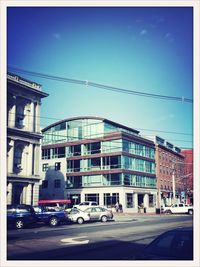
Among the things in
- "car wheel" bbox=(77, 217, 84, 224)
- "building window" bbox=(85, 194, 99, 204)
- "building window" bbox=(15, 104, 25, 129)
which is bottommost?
"building window" bbox=(85, 194, 99, 204)

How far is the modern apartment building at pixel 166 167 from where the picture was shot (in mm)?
46062

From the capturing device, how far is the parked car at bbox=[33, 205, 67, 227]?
24844 mm

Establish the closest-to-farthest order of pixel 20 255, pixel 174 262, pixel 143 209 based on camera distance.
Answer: pixel 174 262 < pixel 20 255 < pixel 143 209

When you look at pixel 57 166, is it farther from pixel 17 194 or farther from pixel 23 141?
pixel 17 194

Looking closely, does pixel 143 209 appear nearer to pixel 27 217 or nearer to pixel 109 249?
pixel 27 217

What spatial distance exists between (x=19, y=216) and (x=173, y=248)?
17834 mm

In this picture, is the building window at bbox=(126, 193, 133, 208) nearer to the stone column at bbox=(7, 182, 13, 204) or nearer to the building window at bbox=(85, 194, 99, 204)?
the building window at bbox=(85, 194, 99, 204)

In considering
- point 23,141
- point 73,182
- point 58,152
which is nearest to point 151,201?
point 73,182

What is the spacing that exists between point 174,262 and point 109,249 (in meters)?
5.05

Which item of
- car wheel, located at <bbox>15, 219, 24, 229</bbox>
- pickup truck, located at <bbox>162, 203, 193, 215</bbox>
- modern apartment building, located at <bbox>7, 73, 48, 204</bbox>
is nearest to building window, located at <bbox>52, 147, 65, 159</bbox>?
modern apartment building, located at <bbox>7, 73, 48, 204</bbox>

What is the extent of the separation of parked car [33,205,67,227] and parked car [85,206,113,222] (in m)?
2.37

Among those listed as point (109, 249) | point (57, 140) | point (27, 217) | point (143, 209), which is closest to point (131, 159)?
point (143, 209)

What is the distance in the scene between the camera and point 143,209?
43.1 meters

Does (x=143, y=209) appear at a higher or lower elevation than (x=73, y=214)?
lower
